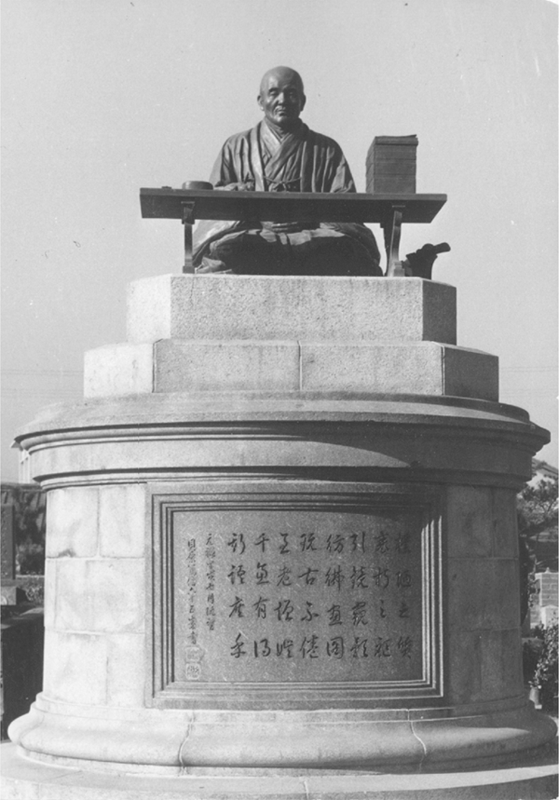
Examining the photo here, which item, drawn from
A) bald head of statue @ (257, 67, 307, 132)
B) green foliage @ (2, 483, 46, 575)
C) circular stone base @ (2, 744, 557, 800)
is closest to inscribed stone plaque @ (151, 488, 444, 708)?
circular stone base @ (2, 744, 557, 800)

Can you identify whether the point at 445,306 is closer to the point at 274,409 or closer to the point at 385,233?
the point at 385,233

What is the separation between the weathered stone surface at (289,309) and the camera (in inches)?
317

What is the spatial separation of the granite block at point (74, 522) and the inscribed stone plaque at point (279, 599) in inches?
24.0

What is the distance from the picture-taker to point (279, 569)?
293 inches

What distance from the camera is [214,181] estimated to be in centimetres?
935

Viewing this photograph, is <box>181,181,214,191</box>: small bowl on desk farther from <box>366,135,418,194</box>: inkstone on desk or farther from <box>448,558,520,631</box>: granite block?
<box>448,558,520,631</box>: granite block

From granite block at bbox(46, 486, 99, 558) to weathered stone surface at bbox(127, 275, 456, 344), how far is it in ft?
3.62

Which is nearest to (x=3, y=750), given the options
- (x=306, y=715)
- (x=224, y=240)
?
(x=306, y=715)

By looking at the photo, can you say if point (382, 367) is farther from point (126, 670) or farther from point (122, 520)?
point (126, 670)

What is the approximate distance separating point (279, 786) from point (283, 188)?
4315mm

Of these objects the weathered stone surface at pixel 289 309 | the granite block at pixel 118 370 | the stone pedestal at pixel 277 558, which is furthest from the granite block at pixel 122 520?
the weathered stone surface at pixel 289 309

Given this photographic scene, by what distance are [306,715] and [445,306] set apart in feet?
9.40

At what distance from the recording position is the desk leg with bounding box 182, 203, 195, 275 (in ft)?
27.1

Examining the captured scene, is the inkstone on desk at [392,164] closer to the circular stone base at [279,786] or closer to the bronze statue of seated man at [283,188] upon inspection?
the bronze statue of seated man at [283,188]
